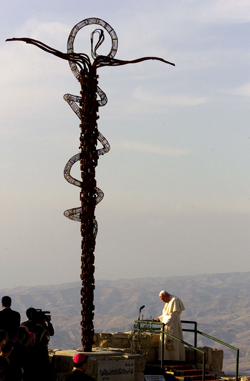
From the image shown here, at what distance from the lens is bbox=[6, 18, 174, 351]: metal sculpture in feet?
49.4

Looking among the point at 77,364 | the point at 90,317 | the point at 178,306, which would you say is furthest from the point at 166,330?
the point at 77,364

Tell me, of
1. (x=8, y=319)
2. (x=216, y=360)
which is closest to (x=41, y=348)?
(x=8, y=319)

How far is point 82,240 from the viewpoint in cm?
1528

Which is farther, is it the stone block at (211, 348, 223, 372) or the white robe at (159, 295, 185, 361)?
the stone block at (211, 348, 223, 372)

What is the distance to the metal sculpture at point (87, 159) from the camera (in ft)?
49.4

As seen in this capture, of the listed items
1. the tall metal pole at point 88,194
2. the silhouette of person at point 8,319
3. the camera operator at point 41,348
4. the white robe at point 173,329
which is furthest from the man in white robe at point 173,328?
the silhouette of person at point 8,319

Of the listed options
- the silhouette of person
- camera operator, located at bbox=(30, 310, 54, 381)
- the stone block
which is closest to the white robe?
the stone block

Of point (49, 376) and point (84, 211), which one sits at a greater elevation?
point (84, 211)

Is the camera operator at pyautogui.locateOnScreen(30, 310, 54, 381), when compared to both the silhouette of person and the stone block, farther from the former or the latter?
the stone block

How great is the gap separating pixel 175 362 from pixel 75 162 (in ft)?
19.6

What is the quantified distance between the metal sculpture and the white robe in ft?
8.25

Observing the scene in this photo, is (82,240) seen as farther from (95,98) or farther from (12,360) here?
(12,360)

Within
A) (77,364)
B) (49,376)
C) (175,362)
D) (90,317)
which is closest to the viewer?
(77,364)

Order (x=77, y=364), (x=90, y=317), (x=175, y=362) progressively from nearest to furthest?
(x=77, y=364)
(x=90, y=317)
(x=175, y=362)
